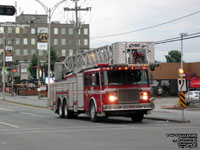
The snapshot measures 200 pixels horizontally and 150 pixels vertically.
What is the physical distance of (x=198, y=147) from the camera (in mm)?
11859

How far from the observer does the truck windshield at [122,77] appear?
70.1 ft

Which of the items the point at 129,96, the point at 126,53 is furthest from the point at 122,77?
the point at 126,53

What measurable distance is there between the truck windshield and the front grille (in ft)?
1.31

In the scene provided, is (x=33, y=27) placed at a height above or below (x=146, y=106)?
above

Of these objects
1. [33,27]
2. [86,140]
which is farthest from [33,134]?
[33,27]

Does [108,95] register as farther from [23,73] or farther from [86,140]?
[23,73]

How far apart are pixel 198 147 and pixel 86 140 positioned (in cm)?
389

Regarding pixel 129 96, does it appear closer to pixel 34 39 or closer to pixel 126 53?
pixel 126 53

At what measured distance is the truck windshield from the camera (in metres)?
21.4

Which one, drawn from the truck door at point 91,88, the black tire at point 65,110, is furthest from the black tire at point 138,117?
the black tire at point 65,110

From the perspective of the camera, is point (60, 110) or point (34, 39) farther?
point (34, 39)

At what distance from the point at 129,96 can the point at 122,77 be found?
100 centimetres

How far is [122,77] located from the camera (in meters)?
21.5

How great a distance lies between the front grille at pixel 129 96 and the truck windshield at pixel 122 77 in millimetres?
400
